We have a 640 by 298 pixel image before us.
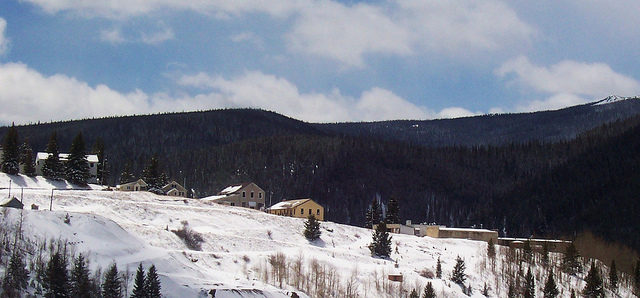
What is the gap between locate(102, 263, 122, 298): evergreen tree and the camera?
228ft

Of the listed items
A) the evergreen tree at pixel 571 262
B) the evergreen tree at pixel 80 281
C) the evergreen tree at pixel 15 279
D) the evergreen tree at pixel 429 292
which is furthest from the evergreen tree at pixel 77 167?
the evergreen tree at pixel 571 262

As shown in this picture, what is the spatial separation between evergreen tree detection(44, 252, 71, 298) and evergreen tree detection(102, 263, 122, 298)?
120 inches

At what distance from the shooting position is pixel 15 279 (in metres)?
68.8

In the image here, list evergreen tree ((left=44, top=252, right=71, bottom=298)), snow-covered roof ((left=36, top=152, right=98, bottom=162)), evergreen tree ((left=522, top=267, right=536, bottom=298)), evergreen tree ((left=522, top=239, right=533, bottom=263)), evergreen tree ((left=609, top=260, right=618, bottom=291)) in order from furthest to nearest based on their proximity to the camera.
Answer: snow-covered roof ((left=36, top=152, right=98, bottom=162)) → evergreen tree ((left=522, top=239, right=533, bottom=263)) → evergreen tree ((left=609, top=260, right=618, bottom=291)) → evergreen tree ((left=522, top=267, right=536, bottom=298)) → evergreen tree ((left=44, top=252, right=71, bottom=298))

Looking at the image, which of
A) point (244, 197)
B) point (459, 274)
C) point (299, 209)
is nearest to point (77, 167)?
point (244, 197)

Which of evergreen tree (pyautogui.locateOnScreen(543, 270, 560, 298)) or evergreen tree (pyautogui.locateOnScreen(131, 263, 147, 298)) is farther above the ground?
evergreen tree (pyautogui.locateOnScreen(131, 263, 147, 298))

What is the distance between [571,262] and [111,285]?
69.6 m

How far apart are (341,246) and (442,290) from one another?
802 inches

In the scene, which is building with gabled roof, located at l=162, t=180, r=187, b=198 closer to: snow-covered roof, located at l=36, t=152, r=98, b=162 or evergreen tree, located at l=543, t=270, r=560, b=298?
snow-covered roof, located at l=36, t=152, r=98, b=162

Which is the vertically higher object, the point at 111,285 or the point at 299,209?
the point at 299,209

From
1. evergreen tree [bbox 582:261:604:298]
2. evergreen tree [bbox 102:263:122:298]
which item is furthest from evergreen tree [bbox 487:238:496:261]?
evergreen tree [bbox 102:263:122:298]

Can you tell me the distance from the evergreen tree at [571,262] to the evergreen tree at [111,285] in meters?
67.9

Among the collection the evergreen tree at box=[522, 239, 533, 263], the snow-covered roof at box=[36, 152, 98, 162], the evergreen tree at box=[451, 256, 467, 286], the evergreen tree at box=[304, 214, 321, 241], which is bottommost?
the evergreen tree at box=[451, 256, 467, 286]

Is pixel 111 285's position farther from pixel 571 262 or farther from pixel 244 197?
pixel 244 197
